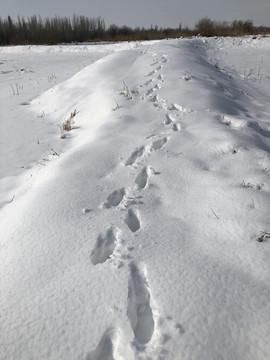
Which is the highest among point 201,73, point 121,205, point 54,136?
point 201,73

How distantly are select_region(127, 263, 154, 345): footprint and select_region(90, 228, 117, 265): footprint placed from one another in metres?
0.18

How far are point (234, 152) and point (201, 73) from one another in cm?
313

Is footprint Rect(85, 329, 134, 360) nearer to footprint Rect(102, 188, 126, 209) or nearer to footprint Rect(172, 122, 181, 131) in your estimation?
footprint Rect(102, 188, 126, 209)

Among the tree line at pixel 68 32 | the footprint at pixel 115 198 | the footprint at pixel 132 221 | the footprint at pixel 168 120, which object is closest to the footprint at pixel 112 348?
the footprint at pixel 132 221

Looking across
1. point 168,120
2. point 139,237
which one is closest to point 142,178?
point 139,237

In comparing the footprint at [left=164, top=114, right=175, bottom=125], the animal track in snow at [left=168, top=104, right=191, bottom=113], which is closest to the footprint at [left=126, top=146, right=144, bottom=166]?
the footprint at [left=164, top=114, right=175, bottom=125]

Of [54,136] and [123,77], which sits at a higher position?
[123,77]

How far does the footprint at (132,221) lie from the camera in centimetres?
165

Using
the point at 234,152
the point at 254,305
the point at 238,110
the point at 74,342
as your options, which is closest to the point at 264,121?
the point at 238,110

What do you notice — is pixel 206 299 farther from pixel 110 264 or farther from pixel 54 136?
pixel 54 136

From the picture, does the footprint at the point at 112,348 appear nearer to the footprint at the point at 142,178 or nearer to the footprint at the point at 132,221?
the footprint at the point at 132,221

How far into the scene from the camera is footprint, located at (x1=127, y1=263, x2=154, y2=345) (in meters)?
1.09

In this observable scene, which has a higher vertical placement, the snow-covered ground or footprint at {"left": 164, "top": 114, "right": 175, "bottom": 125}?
footprint at {"left": 164, "top": 114, "right": 175, "bottom": 125}

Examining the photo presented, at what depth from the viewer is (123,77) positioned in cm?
471
